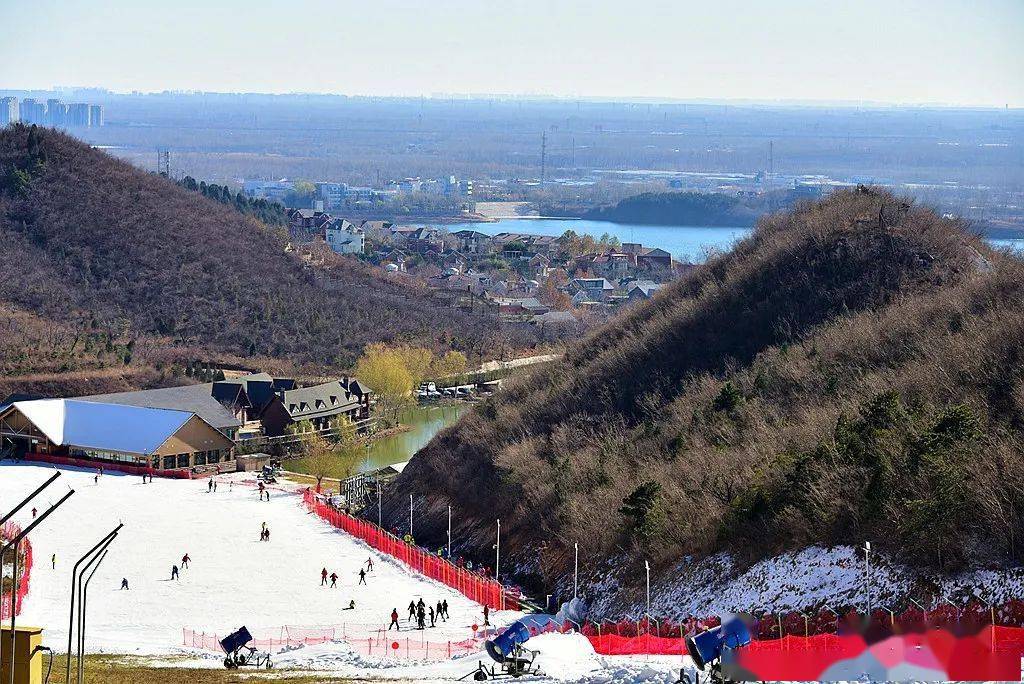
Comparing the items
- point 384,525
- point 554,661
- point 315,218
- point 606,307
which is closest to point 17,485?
→ point 384,525

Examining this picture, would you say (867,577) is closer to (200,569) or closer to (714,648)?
(714,648)

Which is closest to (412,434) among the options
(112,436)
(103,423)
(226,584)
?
(103,423)

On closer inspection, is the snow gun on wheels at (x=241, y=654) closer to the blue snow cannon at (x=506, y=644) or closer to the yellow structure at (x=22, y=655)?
the blue snow cannon at (x=506, y=644)

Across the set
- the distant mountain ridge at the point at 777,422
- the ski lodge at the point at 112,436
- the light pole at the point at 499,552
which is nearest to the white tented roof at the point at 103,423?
the ski lodge at the point at 112,436

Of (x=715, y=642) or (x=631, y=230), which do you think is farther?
(x=631, y=230)

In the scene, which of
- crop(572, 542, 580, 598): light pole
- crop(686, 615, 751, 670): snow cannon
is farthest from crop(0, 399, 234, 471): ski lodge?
crop(686, 615, 751, 670): snow cannon

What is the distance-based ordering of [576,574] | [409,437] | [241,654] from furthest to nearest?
[409,437] < [576,574] < [241,654]
